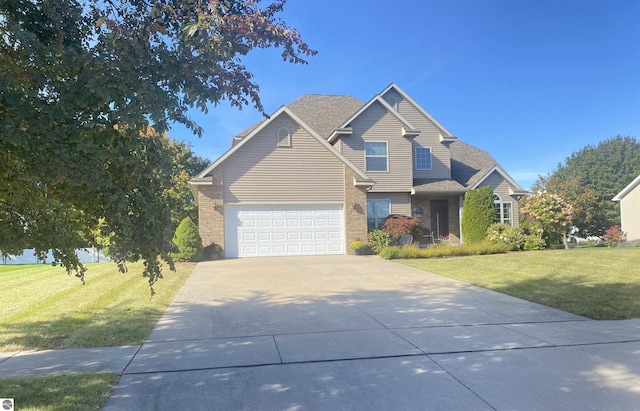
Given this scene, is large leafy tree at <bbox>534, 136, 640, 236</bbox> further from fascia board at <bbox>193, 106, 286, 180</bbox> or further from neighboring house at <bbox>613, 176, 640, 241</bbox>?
fascia board at <bbox>193, 106, 286, 180</bbox>

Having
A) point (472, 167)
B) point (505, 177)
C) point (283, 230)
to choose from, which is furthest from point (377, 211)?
point (505, 177)

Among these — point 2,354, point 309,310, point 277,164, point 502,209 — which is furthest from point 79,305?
point 502,209

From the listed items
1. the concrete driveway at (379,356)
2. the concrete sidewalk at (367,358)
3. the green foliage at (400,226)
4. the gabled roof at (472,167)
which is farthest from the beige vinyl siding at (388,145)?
the concrete sidewalk at (367,358)

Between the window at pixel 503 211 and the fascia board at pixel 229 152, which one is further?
the window at pixel 503 211

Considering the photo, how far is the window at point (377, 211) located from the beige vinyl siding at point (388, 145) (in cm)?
70

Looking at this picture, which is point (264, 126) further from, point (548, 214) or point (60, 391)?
point (60, 391)

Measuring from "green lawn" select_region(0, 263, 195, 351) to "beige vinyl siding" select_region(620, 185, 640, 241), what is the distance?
27.7 meters

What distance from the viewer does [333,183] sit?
1884cm

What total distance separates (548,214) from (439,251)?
24.2 feet

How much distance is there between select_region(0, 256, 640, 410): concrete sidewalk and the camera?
12.6 ft

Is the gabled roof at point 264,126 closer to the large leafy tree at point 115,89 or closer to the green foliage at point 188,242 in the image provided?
the green foliage at point 188,242

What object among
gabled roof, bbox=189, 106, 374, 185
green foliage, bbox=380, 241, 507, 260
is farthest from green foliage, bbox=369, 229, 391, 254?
gabled roof, bbox=189, 106, 374, 185

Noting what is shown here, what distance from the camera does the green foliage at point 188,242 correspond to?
1581 centimetres

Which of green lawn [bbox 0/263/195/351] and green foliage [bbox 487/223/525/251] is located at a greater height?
green foliage [bbox 487/223/525/251]
